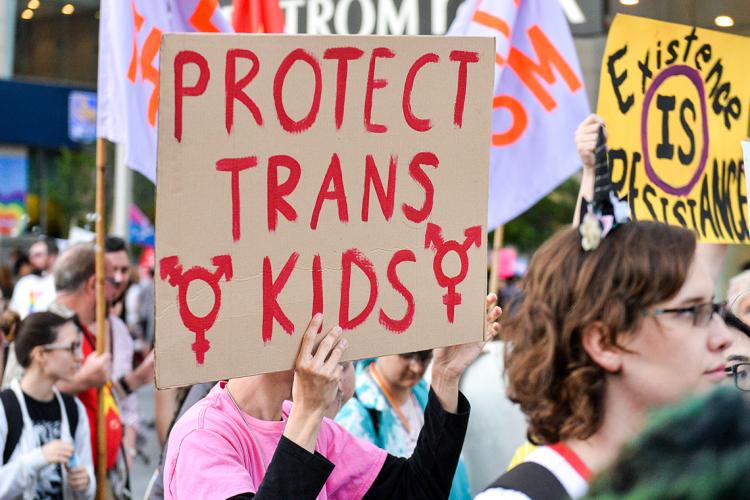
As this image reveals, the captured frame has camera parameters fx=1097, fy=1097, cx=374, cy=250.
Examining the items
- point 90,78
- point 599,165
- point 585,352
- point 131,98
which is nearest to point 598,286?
point 585,352

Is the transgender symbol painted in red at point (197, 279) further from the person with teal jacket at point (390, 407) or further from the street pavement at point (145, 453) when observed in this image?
the street pavement at point (145, 453)

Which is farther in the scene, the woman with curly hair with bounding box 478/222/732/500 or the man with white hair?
the man with white hair

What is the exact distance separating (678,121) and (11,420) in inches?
107

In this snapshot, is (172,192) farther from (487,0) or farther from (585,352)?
(487,0)

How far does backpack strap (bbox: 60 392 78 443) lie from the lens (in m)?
4.52

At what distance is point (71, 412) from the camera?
14.9 ft

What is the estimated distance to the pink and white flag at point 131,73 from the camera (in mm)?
4500

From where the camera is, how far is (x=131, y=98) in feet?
14.8

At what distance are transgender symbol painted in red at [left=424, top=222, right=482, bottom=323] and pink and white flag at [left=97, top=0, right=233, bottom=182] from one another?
7.96ft

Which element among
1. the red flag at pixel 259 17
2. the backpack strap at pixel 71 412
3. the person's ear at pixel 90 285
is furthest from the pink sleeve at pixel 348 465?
the person's ear at pixel 90 285

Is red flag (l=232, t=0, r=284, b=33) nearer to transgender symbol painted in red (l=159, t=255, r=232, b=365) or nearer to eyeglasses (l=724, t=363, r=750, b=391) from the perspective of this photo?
eyeglasses (l=724, t=363, r=750, b=391)

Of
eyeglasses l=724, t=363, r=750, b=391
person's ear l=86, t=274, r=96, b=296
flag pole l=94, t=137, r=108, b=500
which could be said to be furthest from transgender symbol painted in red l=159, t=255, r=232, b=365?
person's ear l=86, t=274, r=96, b=296

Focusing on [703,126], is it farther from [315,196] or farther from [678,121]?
[315,196]

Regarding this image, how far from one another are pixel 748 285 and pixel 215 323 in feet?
6.90
